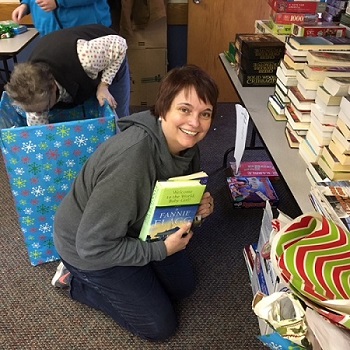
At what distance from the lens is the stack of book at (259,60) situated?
1853 millimetres

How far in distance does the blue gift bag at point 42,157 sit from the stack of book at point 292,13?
101 cm

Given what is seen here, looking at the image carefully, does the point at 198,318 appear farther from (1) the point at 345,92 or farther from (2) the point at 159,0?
(2) the point at 159,0

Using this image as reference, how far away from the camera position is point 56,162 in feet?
4.97

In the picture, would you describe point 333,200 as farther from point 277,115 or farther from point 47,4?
point 47,4

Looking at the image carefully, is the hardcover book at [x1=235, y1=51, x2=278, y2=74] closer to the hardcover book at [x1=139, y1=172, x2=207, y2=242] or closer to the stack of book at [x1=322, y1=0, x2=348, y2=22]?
the stack of book at [x1=322, y1=0, x2=348, y2=22]

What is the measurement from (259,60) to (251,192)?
0.73 m

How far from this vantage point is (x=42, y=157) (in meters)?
1.47

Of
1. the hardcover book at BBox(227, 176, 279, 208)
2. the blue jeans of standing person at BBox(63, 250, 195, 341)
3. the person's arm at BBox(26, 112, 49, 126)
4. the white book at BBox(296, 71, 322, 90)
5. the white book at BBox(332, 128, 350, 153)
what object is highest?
the white book at BBox(296, 71, 322, 90)

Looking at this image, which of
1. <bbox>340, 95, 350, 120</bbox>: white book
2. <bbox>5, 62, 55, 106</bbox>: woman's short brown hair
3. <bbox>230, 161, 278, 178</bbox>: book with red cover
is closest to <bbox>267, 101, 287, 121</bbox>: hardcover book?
<bbox>340, 95, 350, 120</bbox>: white book

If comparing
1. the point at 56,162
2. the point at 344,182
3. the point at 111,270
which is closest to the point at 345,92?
the point at 344,182

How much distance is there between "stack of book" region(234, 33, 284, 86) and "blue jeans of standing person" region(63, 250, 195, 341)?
901mm

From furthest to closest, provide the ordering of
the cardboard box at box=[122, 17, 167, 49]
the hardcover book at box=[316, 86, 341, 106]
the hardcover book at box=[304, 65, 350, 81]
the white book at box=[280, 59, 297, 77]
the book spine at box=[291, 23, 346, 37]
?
the cardboard box at box=[122, 17, 167, 49]
the book spine at box=[291, 23, 346, 37]
the white book at box=[280, 59, 297, 77]
the hardcover book at box=[304, 65, 350, 81]
the hardcover book at box=[316, 86, 341, 106]

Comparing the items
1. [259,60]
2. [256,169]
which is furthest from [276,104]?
[256,169]

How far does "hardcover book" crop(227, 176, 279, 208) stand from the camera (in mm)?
2176
